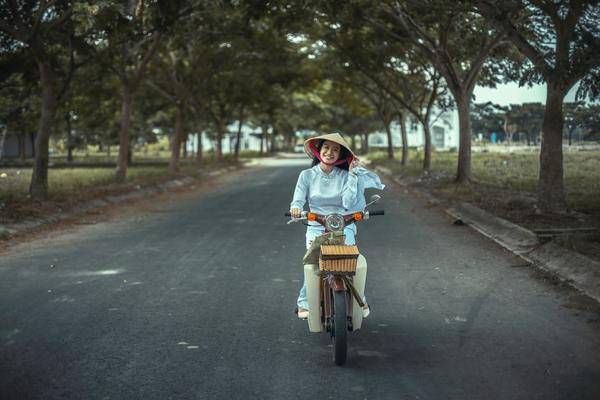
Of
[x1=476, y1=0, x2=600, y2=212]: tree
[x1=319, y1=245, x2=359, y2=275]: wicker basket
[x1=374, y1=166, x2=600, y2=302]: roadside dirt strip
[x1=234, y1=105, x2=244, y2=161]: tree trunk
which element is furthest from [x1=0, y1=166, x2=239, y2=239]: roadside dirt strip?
[x1=234, y1=105, x2=244, y2=161]: tree trunk

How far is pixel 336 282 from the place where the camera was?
5.16 metres

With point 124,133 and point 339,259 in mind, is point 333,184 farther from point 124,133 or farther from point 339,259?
point 124,133

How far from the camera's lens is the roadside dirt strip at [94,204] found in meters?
12.7

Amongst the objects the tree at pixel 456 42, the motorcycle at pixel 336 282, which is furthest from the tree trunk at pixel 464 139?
the motorcycle at pixel 336 282

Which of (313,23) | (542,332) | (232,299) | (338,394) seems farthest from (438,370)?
(313,23)

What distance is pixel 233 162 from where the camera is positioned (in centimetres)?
4706

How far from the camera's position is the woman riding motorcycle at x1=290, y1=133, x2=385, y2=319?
5.61m

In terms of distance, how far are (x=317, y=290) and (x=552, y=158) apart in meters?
9.28

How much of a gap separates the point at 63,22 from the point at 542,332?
1329cm

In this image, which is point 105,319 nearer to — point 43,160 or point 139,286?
point 139,286

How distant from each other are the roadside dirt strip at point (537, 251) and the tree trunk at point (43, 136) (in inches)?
372

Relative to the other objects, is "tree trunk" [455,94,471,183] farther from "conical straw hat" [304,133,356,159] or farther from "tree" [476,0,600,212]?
"conical straw hat" [304,133,356,159]

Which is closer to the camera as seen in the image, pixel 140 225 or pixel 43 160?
pixel 140 225

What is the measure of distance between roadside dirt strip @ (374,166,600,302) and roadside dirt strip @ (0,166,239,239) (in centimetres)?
814
